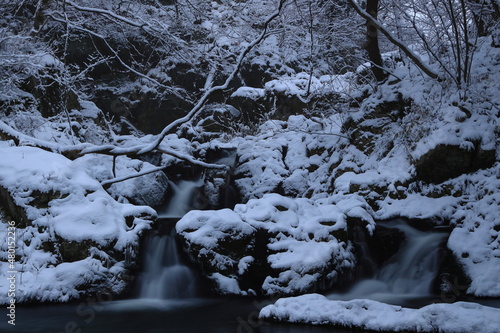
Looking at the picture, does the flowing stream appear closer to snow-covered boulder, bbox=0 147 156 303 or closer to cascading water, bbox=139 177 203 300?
cascading water, bbox=139 177 203 300

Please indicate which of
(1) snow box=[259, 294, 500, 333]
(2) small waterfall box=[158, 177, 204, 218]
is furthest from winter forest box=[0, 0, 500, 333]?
(2) small waterfall box=[158, 177, 204, 218]

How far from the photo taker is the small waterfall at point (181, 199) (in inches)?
384

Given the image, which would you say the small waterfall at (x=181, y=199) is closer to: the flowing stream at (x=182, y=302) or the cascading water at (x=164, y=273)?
the flowing stream at (x=182, y=302)

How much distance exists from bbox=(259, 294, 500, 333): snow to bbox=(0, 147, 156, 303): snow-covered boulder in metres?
Answer: 2.64

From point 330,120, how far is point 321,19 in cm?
273

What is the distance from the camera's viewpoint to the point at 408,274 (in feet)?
19.3

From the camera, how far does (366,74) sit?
947cm

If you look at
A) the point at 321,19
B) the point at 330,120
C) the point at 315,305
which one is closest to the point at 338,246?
the point at 315,305

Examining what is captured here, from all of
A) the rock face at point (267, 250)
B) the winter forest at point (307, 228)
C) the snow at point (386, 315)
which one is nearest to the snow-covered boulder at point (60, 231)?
the winter forest at point (307, 228)

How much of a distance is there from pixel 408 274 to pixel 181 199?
605 centimetres

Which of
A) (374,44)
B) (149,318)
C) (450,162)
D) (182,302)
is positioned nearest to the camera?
(149,318)

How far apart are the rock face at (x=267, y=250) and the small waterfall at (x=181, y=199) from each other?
3.52m

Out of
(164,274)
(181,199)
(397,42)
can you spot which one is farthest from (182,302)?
(397,42)

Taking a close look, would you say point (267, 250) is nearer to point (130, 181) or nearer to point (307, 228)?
point (307, 228)
